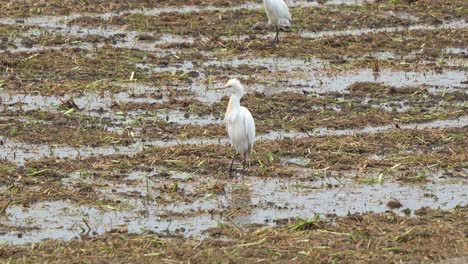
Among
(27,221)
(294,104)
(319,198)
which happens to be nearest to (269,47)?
(294,104)

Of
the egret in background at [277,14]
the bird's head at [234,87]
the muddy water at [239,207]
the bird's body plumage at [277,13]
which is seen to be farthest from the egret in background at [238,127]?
the bird's body plumage at [277,13]

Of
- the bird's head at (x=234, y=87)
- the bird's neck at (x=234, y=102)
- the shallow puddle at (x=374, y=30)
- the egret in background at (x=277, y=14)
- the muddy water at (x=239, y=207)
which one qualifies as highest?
the bird's head at (x=234, y=87)

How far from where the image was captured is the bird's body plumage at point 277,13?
71.9 feet

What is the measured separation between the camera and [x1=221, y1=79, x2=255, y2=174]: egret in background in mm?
13891

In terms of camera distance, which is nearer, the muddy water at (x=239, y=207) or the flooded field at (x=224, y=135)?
the flooded field at (x=224, y=135)

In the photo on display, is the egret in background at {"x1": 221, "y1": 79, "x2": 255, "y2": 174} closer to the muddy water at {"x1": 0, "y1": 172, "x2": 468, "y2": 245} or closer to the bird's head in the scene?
the bird's head

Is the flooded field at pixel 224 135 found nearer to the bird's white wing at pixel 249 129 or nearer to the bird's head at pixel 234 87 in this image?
the bird's white wing at pixel 249 129

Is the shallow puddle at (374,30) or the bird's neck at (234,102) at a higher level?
the bird's neck at (234,102)

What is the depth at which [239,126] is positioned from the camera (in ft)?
45.7

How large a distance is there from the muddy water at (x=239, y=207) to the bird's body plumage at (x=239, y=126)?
43 centimetres

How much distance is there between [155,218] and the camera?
1200 cm

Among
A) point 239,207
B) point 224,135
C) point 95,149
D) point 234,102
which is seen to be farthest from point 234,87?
point 239,207

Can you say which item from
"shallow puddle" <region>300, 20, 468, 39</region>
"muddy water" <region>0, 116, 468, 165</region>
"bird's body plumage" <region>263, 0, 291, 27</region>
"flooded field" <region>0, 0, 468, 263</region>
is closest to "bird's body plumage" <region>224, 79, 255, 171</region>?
"flooded field" <region>0, 0, 468, 263</region>

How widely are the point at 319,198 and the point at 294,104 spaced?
14.0ft
